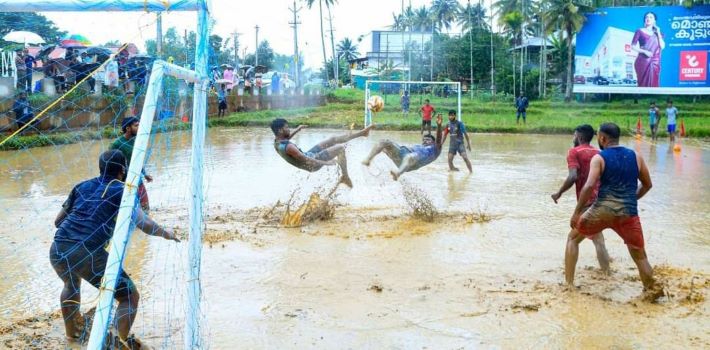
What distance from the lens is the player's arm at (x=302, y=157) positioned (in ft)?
31.2

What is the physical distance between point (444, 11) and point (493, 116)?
31.4 metres

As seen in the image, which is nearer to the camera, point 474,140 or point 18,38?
point 18,38

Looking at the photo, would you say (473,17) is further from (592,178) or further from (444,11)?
(592,178)

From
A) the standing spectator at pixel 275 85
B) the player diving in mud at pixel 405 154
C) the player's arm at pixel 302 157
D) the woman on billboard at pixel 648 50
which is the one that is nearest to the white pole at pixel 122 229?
the player's arm at pixel 302 157

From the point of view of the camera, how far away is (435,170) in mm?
17141

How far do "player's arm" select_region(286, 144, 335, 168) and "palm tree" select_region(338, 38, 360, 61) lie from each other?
248 feet

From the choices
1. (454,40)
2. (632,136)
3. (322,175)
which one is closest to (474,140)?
(632,136)

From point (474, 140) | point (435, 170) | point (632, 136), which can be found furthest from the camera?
point (632, 136)

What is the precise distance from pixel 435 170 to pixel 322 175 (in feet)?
9.82

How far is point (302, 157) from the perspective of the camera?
31.4ft

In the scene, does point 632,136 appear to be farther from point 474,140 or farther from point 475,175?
point 475,175

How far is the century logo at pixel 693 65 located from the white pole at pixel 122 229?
130 feet

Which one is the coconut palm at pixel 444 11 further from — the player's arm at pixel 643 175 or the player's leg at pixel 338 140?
the player's arm at pixel 643 175

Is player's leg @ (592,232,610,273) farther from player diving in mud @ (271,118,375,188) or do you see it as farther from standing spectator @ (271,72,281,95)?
standing spectator @ (271,72,281,95)
